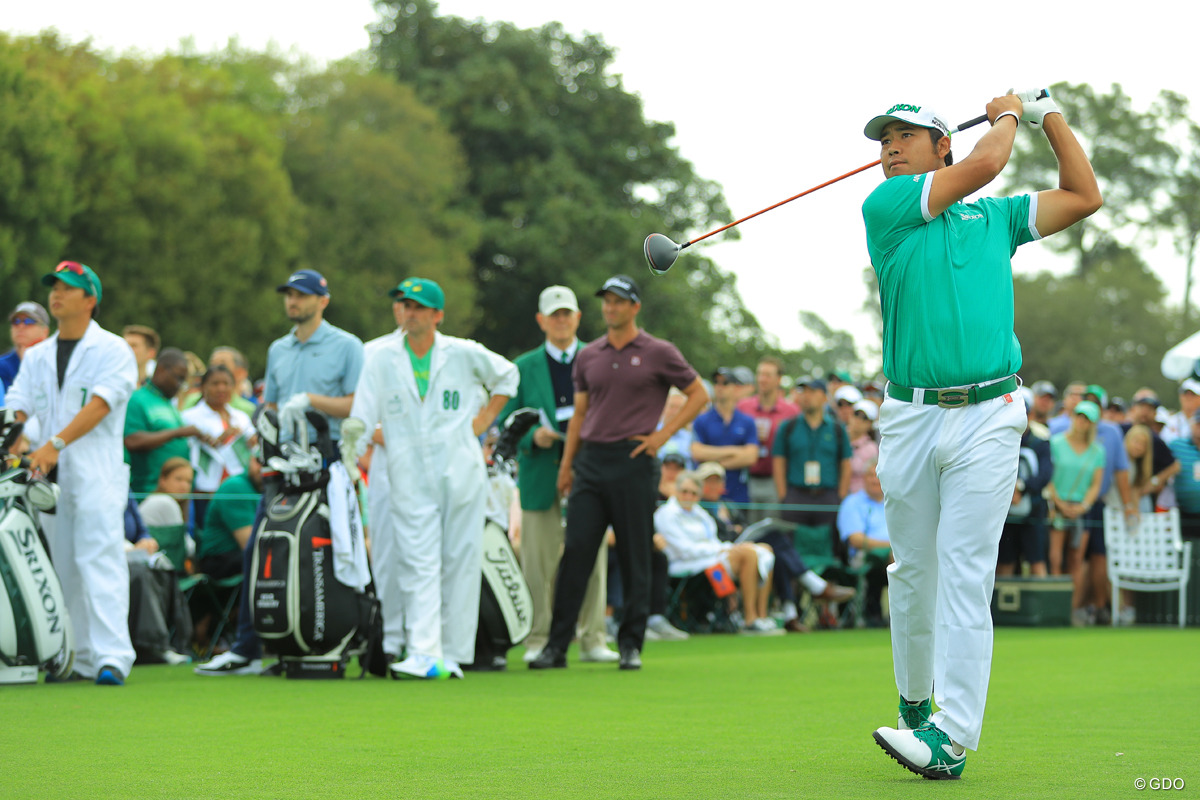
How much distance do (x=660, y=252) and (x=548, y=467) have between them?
11.8ft

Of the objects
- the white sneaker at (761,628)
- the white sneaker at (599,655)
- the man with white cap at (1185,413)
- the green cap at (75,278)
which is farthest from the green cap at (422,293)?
the man with white cap at (1185,413)

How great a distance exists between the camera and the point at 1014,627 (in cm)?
1527

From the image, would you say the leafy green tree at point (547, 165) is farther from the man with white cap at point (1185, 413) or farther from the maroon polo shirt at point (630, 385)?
the maroon polo shirt at point (630, 385)

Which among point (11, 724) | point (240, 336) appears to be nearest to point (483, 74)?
point (240, 336)

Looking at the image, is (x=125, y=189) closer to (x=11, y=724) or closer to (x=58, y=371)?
(x=58, y=371)

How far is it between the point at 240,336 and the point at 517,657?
2733 cm

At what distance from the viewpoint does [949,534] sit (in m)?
5.13

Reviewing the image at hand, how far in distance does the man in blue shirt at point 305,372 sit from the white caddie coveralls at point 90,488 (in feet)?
2.65

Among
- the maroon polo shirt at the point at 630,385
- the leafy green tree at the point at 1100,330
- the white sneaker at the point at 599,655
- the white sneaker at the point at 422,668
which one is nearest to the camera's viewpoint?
the white sneaker at the point at 422,668

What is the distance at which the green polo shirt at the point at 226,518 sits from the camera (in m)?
10.7

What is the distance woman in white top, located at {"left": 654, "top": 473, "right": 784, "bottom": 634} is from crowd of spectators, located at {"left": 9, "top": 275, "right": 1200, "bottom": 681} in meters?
0.01

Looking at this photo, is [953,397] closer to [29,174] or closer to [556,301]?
[556,301]

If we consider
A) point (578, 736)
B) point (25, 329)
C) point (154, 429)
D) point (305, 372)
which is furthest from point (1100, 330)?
point (578, 736)

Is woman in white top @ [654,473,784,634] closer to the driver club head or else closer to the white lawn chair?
the white lawn chair
